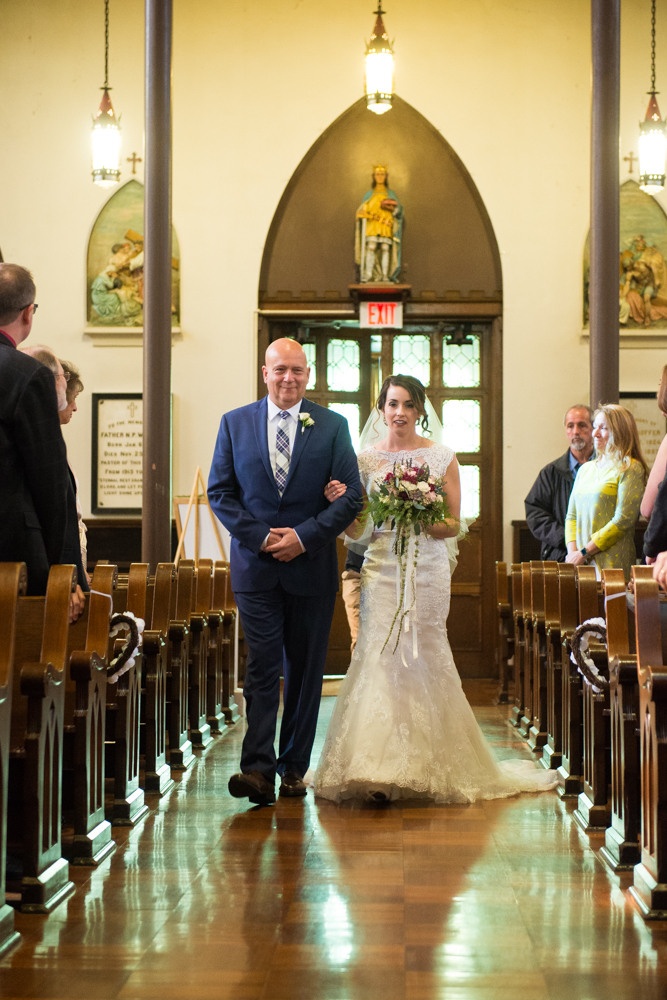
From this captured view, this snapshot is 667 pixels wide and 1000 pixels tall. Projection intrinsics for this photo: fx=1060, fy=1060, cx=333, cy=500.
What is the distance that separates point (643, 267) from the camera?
32.3 ft

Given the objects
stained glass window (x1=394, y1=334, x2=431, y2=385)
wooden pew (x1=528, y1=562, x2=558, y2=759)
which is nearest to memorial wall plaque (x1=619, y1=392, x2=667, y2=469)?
stained glass window (x1=394, y1=334, x2=431, y2=385)

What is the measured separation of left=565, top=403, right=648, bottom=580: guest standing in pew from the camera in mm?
5805

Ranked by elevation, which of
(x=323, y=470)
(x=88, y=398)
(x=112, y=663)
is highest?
(x=88, y=398)

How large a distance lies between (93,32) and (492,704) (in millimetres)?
7175

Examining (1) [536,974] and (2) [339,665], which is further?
(2) [339,665]

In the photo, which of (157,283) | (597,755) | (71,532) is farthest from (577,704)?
(157,283)

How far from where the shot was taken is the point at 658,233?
388 inches

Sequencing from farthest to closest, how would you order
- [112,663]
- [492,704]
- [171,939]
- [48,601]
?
1. [492,704]
2. [112,663]
3. [48,601]
4. [171,939]

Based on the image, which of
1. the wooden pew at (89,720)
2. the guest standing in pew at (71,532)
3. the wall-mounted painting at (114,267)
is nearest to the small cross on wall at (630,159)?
the wall-mounted painting at (114,267)

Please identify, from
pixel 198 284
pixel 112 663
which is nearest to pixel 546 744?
pixel 112 663

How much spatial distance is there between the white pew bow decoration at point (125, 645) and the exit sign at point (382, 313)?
625 cm

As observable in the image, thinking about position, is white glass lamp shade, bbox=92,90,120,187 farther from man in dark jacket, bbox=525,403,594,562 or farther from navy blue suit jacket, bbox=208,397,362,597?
navy blue suit jacket, bbox=208,397,362,597

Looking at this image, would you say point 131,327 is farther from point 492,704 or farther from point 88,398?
point 492,704

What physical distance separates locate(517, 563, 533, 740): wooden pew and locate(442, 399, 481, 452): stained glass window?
3255mm
